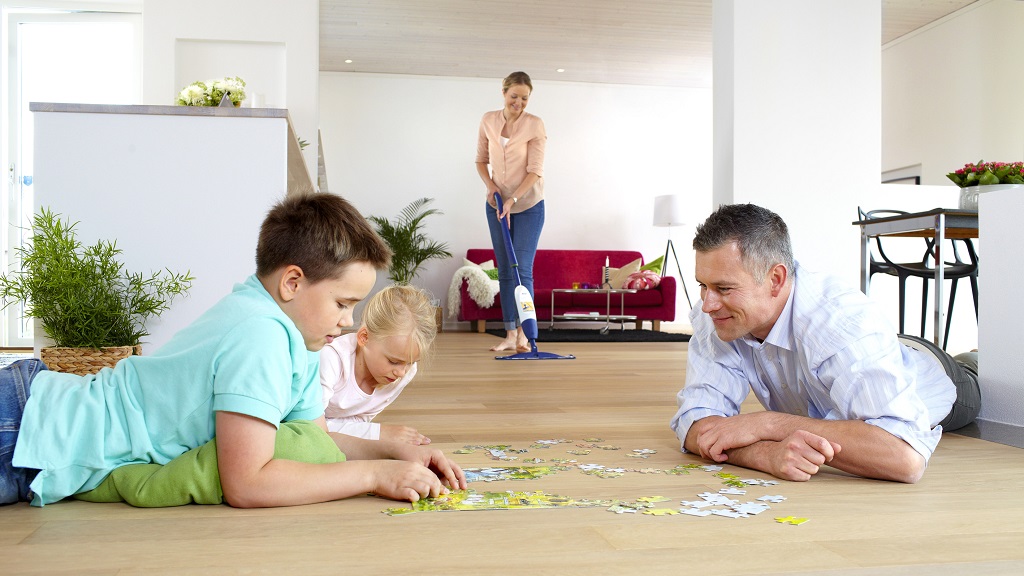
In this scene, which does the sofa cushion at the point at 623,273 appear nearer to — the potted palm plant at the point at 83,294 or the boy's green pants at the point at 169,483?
the potted palm plant at the point at 83,294

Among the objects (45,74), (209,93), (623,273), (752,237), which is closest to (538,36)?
(623,273)

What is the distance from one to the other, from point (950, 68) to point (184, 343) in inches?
338

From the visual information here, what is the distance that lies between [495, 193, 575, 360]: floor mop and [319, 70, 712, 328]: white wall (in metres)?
4.75

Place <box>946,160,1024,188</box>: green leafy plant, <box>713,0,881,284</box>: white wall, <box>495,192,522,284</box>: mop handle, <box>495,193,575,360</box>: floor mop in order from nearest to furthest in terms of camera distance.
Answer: <box>946,160,1024,188</box>: green leafy plant < <box>495,193,575,360</box>: floor mop < <box>495,192,522,284</box>: mop handle < <box>713,0,881,284</box>: white wall

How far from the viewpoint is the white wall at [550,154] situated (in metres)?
9.85

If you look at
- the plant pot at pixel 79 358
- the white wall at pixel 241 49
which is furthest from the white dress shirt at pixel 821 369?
the white wall at pixel 241 49

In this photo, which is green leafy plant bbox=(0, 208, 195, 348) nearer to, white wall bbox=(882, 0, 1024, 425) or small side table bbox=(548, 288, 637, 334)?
small side table bbox=(548, 288, 637, 334)

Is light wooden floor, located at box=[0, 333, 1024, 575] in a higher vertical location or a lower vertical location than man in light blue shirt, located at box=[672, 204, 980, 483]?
lower

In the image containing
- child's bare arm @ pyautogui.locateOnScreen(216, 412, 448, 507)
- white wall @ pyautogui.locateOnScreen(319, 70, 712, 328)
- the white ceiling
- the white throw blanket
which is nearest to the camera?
child's bare arm @ pyautogui.locateOnScreen(216, 412, 448, 507)

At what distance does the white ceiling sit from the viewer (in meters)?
7.68

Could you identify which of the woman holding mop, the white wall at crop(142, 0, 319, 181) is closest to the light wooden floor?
the woman holding mop

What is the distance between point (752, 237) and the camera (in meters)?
1.81

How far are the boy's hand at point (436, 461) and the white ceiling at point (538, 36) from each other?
649cm

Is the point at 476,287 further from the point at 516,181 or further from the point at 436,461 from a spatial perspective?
the point at 436,461
